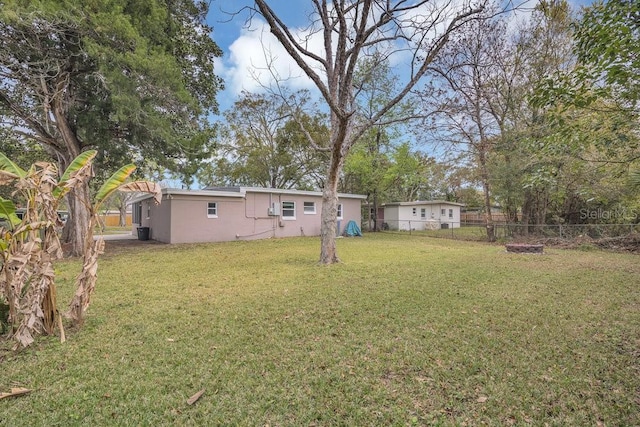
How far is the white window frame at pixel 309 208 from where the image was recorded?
1808 cm

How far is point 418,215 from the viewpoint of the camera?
1022 inches

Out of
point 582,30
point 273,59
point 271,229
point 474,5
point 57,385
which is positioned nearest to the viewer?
point 57,385

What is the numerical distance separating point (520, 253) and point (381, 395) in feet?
32.1

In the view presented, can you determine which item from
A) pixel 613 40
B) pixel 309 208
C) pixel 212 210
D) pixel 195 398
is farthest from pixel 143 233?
pixel 613 40

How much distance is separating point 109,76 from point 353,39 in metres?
6.08

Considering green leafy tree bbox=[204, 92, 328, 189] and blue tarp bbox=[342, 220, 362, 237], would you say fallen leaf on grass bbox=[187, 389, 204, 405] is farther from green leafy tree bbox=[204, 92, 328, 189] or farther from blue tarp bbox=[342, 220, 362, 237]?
green leafy tree bbox=[204, 92, 328, 189]

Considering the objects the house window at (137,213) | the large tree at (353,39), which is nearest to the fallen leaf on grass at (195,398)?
the large tree at (353,39)

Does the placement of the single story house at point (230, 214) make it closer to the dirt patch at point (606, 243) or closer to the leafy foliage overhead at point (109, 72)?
the leafy foliage overhead at point (109, 72)

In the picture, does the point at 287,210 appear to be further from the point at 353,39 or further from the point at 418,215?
the point at 418,215

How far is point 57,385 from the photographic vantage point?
8.61 feet

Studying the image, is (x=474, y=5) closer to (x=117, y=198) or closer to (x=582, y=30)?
(x=582, y=30)

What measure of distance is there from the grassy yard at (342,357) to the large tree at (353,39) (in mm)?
3199

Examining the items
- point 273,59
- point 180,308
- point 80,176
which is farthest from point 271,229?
point 80,176

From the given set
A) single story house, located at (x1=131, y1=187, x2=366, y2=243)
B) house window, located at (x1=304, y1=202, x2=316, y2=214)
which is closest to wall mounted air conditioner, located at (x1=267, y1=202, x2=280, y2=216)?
single story house, located at (x1=131, y1=187, x2=366, y2=243)
